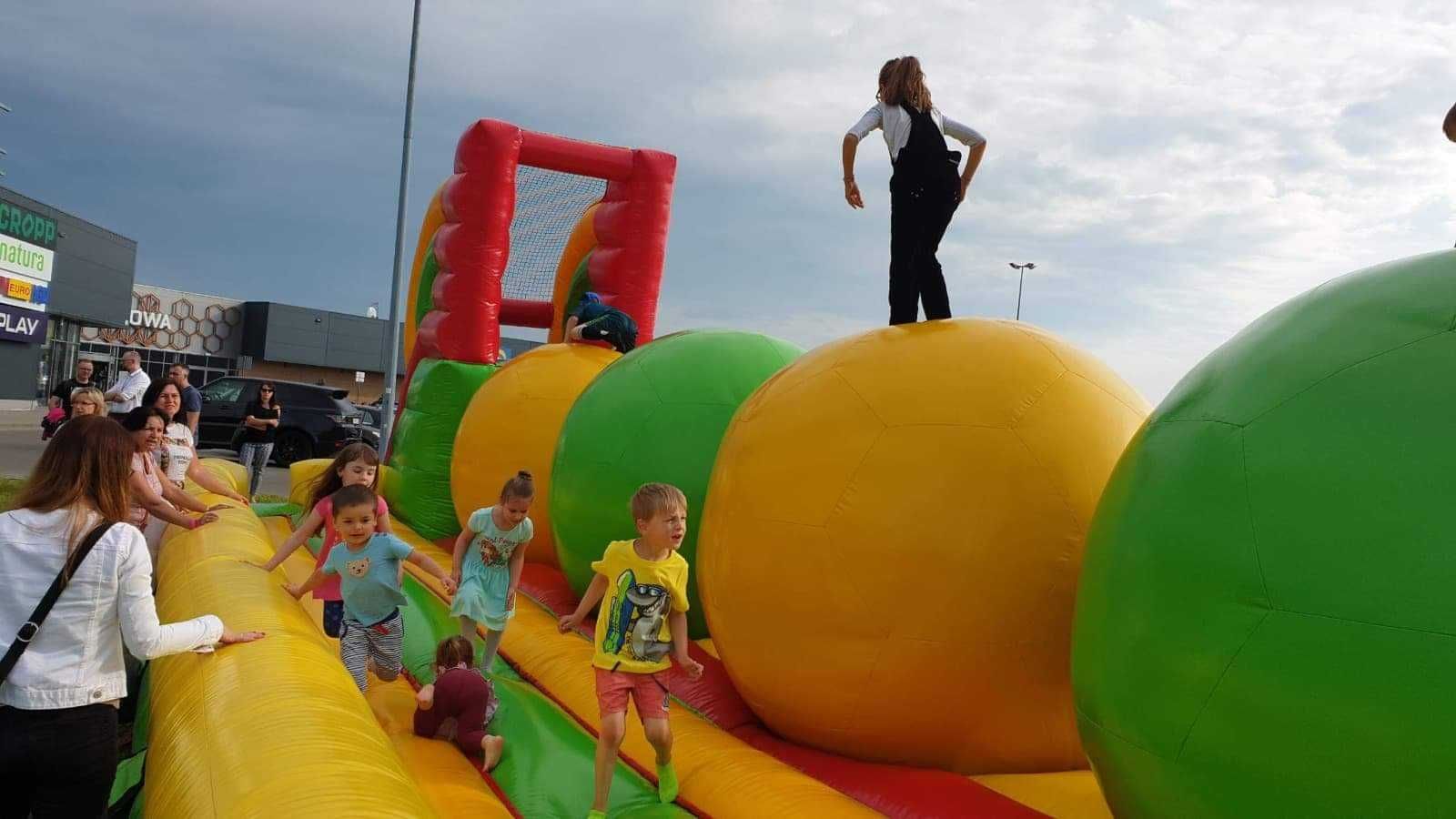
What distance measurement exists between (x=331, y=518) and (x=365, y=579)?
0.54m

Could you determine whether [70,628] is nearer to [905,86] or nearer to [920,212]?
[920,212]

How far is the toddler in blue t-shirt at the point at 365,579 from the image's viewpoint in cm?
435

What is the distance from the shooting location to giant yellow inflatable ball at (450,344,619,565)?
22.3 feet

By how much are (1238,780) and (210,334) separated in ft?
143

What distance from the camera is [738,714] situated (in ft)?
13.4

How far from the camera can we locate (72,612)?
8.58ft

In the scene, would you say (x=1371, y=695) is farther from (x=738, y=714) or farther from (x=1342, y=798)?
(x=738, y=714)

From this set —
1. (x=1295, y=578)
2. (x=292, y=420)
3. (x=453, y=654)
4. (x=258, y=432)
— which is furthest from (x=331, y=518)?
(x=292, y=420)

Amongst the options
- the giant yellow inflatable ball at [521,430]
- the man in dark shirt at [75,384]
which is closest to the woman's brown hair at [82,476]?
the giant yellow inflatable ball at [521,430]

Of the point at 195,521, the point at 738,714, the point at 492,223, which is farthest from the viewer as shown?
the point at 492,223

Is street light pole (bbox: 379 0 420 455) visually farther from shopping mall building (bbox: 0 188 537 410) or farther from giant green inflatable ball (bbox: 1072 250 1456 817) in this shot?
giant green inflatable ball (bbox: 1072 250 1456 817)

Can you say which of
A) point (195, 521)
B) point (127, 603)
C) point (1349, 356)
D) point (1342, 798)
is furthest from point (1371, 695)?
point (195, 521)

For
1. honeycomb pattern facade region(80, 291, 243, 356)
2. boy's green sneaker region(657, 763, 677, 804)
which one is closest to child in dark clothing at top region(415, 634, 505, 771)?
boy's green sneaker region(657, 763, 677, 804)

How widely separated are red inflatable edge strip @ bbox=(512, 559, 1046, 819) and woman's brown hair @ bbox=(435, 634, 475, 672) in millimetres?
858
